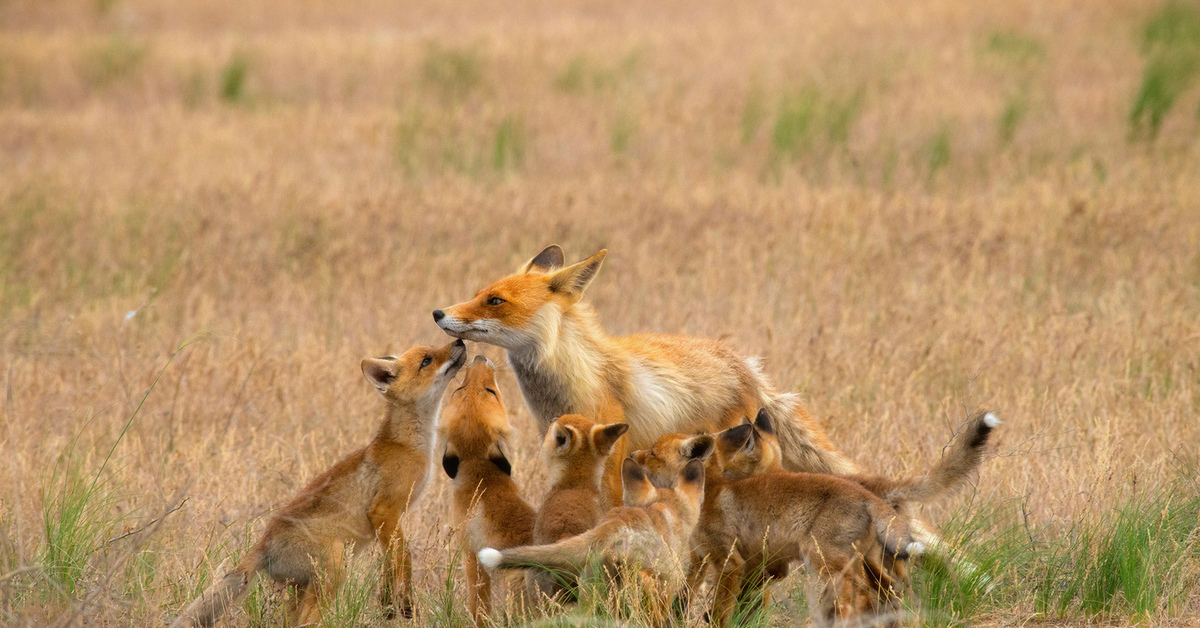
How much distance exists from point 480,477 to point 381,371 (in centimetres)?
80

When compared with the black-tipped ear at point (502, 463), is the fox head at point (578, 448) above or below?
above

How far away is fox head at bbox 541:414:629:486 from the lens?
5008 millimetres

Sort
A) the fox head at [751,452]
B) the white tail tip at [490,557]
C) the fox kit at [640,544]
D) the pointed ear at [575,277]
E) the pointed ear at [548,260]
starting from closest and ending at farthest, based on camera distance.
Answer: the white tail tip at [490,557]
the fox kit at [640,544]
the fox head at [751,452]
the pointed ear at [575,277]
the pointed ear at [548,260]

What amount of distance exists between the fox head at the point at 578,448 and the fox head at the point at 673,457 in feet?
0.54

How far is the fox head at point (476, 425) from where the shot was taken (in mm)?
5262

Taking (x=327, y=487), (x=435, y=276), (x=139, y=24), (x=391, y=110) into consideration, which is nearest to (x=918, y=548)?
(x=327, y=487)

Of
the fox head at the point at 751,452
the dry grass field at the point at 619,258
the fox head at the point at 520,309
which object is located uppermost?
the fox head at the point at 520,309

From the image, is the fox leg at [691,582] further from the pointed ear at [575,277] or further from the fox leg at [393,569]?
the pointed ear at [575,277]

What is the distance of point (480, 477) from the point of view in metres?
5.27

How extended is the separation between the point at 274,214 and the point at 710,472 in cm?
825

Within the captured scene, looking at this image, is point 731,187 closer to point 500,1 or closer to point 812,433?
point 812,433

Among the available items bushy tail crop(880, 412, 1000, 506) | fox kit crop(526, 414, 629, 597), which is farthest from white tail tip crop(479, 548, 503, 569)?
bushy tail crop(880, 412, 1000, 506)

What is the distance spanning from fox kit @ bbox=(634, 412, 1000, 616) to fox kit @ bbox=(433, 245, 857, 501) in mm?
403

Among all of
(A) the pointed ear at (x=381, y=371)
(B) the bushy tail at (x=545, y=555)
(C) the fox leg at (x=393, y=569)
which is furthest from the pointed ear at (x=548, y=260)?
(B) the bushy tail at (x=545, y=555)
